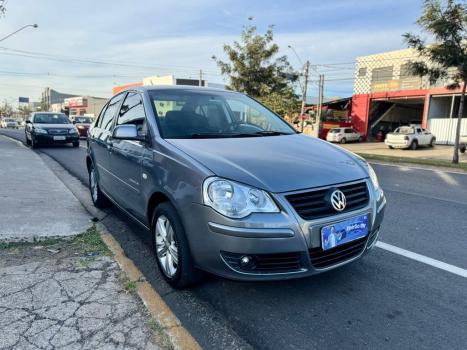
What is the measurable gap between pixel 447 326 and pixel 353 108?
34.3 m

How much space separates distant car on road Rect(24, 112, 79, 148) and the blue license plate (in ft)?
49.0

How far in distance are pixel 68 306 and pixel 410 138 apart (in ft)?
86.3

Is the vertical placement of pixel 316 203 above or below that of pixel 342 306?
above

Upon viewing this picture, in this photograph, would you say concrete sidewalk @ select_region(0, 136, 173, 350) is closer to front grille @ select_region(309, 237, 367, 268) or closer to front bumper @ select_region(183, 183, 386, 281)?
front bumper @ select_region(183, 183, 386, 281)

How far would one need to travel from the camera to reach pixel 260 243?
2459 mm

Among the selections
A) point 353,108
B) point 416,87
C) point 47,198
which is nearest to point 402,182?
point 47,198

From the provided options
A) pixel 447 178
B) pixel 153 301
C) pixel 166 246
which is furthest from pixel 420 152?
pixel 153 301

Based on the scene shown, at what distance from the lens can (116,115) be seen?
15.3ft

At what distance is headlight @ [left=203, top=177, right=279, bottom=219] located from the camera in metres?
2.50

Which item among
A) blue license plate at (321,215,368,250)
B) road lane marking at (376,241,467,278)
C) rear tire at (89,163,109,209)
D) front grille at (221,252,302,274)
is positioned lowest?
road lane marking at (376,241,467,278)

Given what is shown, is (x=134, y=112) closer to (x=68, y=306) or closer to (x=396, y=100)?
(x=68, y=306)

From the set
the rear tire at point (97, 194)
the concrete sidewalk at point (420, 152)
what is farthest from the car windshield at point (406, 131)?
the rear tire at point (97, 194)

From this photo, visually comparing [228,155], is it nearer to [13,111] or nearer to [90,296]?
[90,296]

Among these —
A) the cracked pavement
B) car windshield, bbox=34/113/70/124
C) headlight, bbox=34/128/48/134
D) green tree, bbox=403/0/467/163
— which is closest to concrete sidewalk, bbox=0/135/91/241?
the cracked pavement
